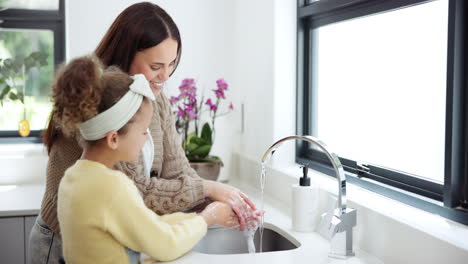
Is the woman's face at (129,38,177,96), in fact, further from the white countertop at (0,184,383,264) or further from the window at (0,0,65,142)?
the window at (0,0,65,142)

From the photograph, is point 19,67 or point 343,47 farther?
point 19,67

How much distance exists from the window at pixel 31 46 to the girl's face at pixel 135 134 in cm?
184

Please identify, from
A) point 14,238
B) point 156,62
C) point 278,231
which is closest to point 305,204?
point 278,231

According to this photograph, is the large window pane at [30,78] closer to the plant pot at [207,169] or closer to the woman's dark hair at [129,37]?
the plant pot at [207,169]

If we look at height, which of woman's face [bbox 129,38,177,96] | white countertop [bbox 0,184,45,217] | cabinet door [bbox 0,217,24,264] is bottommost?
cabinet door [bbox 0,217,24,264]

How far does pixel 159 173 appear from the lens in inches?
72.7

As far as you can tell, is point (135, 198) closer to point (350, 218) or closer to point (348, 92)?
point (350, 218)

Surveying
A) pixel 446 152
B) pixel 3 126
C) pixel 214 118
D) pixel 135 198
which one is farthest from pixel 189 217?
pixel 3 126

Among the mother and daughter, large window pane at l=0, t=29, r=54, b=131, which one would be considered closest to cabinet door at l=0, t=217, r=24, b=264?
the mother and daughter

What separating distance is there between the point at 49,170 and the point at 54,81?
418 millimetres

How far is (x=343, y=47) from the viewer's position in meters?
2.27

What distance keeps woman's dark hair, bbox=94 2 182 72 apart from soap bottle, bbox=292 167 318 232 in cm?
66

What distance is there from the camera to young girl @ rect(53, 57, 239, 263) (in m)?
1.25

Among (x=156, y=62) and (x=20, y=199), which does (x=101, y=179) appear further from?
(x=20, y=199)
